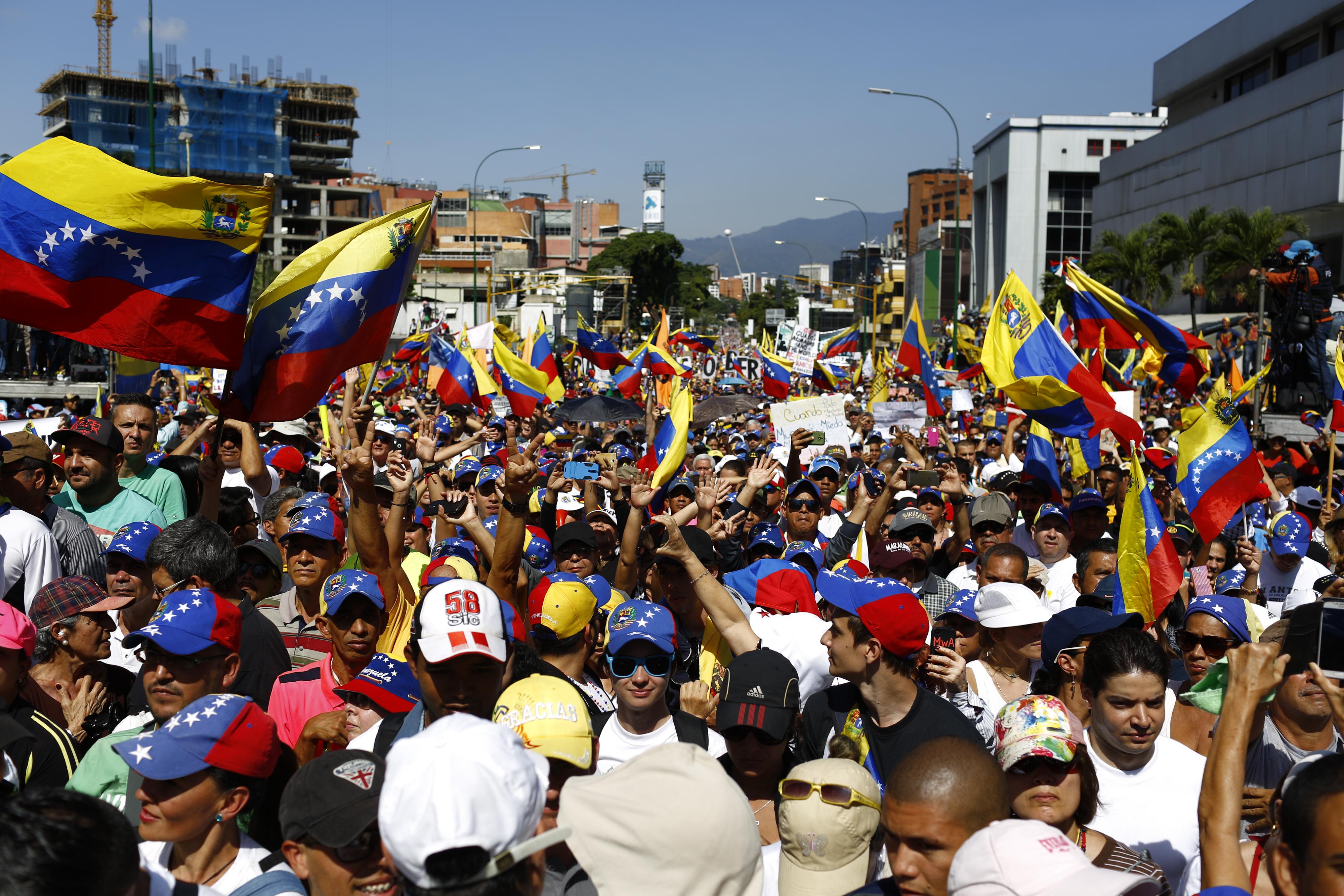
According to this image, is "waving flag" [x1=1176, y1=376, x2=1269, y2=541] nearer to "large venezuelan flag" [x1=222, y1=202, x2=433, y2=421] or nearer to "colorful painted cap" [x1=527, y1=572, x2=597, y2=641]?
"colorful painted cap" [x1=527, y1=572, x2=597, y2=641]

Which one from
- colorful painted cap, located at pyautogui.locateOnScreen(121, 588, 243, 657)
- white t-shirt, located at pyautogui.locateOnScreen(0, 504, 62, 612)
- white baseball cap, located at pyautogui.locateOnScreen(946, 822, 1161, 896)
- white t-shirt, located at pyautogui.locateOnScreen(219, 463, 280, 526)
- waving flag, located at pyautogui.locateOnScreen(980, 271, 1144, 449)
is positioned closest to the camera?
white baseball cap, located at pyautogui.locateOnScreen(946, 822, 1161, 896)

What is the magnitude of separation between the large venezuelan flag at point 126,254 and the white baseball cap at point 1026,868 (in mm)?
4021

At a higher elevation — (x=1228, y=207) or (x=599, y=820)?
(x=1228, y=207)

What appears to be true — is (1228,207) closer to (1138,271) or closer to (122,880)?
(1138,271)

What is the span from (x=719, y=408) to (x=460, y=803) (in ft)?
46.3

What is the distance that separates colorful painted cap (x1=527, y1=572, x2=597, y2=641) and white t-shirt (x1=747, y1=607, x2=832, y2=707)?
71 cm

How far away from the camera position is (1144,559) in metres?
5.40

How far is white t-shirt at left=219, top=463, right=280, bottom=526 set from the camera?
767cm

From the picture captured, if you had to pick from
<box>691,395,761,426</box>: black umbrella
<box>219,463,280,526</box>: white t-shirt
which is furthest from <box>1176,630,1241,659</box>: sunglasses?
<box>691,395,761,426</box>: black umbrella

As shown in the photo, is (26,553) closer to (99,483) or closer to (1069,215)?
(99,483)

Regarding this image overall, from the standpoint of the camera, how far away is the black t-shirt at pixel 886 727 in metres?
3.67

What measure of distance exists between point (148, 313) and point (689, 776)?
416 centimetres

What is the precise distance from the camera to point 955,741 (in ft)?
9.09

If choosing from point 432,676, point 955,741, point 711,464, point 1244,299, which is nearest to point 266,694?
point 432,676
